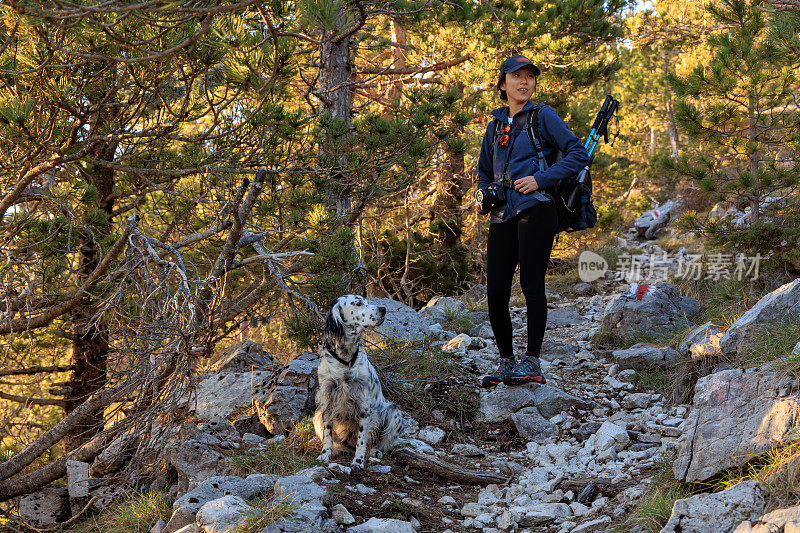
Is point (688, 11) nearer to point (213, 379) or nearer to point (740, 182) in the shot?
point (740, 182)

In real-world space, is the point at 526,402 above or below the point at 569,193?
below

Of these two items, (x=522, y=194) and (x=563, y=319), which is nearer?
(x=522, y=194)

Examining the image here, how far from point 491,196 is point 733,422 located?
224 cm

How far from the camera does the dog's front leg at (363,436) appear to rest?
13.5ft

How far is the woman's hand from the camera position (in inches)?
175

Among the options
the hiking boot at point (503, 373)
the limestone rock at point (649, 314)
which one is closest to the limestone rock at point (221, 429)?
the hiking boot at point (503, 373)

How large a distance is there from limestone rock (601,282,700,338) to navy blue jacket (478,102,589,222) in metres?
2.56

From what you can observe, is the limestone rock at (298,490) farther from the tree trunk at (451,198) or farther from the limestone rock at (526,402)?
the tree trunk at (451,198)

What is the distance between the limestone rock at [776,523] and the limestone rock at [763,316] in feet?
8.66

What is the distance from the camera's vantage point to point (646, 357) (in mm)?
5699

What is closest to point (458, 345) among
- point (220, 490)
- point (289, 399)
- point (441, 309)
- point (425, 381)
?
point (425, 381)

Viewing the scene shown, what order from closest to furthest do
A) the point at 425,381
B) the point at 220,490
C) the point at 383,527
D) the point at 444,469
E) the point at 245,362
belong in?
the point at 383,527, the point at 220,490, the point at 444,469, the point at 425,381, the point at 245,362

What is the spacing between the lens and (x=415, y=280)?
1066 cm

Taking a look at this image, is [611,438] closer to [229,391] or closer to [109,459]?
[229,391]
